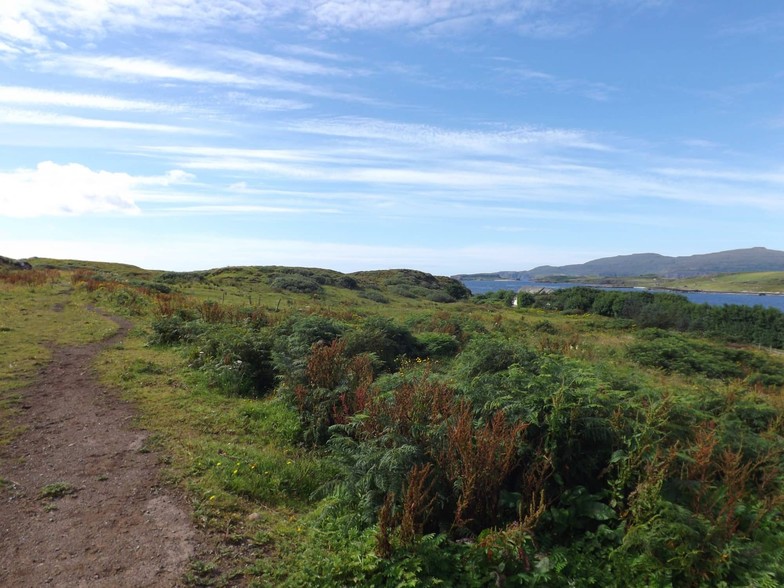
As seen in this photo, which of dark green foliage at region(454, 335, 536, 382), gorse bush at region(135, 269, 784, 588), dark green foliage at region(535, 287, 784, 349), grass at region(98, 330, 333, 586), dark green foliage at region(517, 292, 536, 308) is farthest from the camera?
dark green foliage at region(517, 292, 536, 308)

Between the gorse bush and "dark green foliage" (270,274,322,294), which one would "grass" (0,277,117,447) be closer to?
the gorse bush

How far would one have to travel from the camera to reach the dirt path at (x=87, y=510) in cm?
459

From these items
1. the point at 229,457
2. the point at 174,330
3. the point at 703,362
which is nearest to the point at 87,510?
the point at 229,457

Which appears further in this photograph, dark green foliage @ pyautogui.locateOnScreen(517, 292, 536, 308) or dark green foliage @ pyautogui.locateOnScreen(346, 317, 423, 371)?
dark green foliage @ pyautogui.locateOnScreen(517, 292, 536, 308)

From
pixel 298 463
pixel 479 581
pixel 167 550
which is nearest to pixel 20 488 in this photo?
pixel 167 550

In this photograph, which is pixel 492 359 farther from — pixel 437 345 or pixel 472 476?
pixel 437 345

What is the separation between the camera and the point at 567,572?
4.50 meters

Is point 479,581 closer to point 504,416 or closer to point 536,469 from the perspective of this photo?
point 536,469

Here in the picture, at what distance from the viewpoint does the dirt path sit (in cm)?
459

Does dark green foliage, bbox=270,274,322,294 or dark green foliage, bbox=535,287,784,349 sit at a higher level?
dark green foliage, bbox=270,274,322,294

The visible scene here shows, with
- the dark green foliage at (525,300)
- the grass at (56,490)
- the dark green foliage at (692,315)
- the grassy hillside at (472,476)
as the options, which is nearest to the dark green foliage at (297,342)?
the grassy hillside at (472,476)

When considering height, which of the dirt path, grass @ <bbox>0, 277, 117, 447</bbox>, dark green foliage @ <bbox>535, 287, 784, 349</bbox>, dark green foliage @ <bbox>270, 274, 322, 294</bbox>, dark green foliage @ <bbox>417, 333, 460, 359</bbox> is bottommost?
dark green foliage @ <bbox>535, 287, 784, 349</bbox>

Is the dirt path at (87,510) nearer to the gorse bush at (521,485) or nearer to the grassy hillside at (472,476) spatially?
the grassy hillside at (472,476)

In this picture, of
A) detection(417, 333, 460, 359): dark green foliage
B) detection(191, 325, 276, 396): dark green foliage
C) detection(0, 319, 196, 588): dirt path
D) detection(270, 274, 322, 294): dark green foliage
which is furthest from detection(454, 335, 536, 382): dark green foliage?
detection(270, 274, 322, 294): dark green foliage
